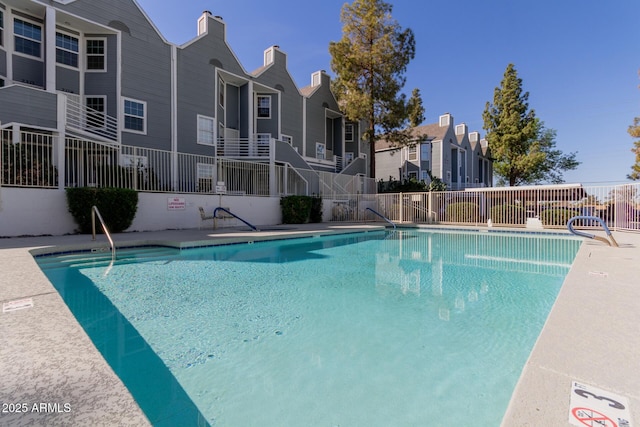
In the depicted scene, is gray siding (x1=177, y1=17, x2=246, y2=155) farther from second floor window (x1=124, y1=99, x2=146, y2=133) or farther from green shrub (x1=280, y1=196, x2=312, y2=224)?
green shrub (x1=280, y1=196, x2=312, y2=224)

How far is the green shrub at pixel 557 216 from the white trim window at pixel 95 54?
2173 centimetres

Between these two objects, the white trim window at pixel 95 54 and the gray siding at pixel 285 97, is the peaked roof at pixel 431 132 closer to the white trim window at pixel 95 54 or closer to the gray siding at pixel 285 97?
the gray siding at pixel 285 97

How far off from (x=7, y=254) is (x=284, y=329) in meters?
5.72

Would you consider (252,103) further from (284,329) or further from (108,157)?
(284,329)

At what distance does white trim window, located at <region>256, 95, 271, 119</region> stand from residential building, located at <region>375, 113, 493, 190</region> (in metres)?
12.8

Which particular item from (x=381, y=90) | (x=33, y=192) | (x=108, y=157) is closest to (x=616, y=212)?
(x=381, y=90)

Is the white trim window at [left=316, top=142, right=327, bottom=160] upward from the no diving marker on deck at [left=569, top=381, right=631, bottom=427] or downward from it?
upward

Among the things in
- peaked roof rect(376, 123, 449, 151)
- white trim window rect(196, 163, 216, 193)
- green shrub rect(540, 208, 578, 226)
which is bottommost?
green shrub rect(540, 208, 578, 226)

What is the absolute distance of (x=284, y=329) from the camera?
345cm

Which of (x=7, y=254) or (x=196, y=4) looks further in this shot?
(x=196, y=4)

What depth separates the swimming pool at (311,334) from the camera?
2174mm

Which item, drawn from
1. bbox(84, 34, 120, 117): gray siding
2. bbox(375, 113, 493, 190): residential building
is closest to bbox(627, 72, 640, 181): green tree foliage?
bbox(375, 113, 493, 190): residential building

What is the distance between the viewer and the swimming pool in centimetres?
217

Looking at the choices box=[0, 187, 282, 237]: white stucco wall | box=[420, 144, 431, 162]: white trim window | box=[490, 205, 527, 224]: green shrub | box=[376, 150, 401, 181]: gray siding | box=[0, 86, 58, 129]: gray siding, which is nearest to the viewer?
box=[0, 187, 282, 237]: white stucco wall
